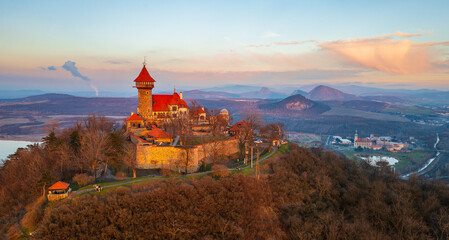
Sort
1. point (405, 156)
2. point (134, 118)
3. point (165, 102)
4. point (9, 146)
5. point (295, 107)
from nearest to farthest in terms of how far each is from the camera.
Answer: point (134, 118) < point (165, 102) < point (9, 146) < point (405, 156) < point (295, 107)

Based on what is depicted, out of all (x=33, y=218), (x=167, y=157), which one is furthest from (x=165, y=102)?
(x=33, y=218)

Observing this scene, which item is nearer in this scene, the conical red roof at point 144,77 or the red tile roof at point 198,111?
the conical red roof at point 144,77

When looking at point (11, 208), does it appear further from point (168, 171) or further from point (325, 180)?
point (325, 180)

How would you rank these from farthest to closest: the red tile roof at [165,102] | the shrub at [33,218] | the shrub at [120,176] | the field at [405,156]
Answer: the field at [405,156] < the red tile roof at [165,102] < the shrub at [120,176] < the shrub at [33,218]

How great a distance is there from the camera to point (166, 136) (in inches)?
1284

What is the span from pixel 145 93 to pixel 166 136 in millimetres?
15310

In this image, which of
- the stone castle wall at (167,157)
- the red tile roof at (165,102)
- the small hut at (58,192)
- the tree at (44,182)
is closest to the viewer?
the small hut at (58,192)

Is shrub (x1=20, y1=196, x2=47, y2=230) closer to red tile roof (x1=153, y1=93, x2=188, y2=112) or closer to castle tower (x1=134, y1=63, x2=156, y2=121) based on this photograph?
castle tower (x1=134, y1=63, x2=156, y2=121)

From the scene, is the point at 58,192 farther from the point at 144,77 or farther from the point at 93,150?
the point at 144,77

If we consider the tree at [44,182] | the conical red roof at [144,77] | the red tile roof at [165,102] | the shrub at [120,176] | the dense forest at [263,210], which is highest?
the conical red roof at [144,77]

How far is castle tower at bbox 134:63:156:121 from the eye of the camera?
43.7m

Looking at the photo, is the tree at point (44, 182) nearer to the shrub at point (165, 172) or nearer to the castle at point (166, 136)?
the castle at point (166, 136)

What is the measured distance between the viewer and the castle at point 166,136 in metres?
29.2

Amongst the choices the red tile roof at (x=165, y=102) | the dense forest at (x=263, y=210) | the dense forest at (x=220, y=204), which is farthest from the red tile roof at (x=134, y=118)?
the dense forest at (x=263, y=210)
